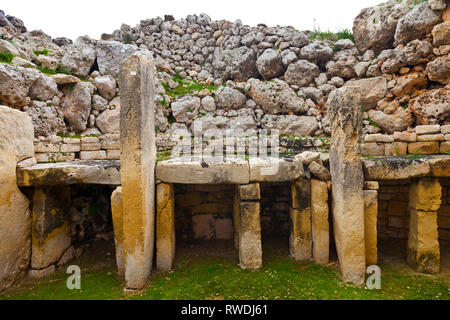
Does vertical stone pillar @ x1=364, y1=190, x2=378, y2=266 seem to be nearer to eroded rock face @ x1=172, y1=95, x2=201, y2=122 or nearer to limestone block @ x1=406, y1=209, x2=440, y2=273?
limestone block @ x1=406, y1=209, x2=440, y2=273

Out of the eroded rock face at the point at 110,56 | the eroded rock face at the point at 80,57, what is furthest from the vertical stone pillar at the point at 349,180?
the eroded rock face at the point at 80,57

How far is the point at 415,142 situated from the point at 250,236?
15.2 ft

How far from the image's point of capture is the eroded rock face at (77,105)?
22.4ft

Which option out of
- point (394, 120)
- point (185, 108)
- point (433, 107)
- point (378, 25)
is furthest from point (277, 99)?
point (433, 107)

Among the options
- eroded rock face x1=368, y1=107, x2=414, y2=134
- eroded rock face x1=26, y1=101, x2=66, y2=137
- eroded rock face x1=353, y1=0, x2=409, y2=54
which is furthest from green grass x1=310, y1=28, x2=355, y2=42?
eroded rock face x1=26, y1=101, x2=66, y2=137

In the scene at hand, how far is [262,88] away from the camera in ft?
26.7

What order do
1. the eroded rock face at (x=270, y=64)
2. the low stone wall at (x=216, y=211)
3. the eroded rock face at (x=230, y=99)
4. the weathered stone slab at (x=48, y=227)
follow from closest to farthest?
the weathered stone slab at (x=48, y=227), the low stone wall at (x=216, y=211), the eroded rock face at (x=230, y=99), the eroded rock face at (x=270, y=64)

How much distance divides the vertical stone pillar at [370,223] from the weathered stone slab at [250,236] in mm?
1890

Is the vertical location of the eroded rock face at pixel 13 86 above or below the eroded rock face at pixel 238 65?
below

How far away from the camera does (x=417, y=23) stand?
673cm

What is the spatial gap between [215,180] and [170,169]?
0.85 m

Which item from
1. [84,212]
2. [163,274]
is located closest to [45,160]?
[84,212]

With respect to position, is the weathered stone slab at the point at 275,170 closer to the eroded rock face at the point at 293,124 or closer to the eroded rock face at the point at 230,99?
the eroded rock face at the point at 293,124

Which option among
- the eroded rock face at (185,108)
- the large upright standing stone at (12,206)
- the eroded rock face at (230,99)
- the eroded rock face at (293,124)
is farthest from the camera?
the eroded rock face at (230,99)
